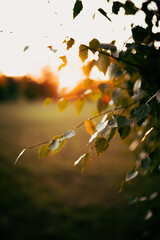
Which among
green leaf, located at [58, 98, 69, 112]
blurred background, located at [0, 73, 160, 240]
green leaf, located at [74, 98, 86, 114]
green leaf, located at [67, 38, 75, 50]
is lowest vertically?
→ blurred background, located at [0, 73, 160, 240]

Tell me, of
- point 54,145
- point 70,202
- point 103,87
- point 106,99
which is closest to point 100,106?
point 106,99

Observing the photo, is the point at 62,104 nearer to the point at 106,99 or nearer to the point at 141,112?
the point at 106,99

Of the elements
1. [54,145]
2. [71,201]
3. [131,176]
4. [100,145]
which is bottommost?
Answer: [71,201]

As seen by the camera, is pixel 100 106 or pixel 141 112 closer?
pixel 141 112

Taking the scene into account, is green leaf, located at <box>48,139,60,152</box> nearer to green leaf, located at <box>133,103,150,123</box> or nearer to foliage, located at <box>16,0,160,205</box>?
foliage, located at <box>16,0,160,205</box>

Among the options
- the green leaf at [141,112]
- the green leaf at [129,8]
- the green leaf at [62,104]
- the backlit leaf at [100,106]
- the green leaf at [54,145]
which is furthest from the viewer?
the green leaf at [62,104]

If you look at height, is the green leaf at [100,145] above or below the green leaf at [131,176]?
above

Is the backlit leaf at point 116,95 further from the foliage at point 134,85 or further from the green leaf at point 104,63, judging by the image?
the green leaf at point 104,63

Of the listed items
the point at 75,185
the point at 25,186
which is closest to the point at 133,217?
the point at 75,185

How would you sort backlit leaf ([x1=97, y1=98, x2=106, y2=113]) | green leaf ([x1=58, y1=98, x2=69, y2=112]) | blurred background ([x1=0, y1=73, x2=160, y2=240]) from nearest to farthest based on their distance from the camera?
backlit leaf ([x1=97, y1=98, x2=106, y2=113]), green leaf ([x1=58, y1=98, x2=69, y2=112]), blurred background ([x1=0, y1=73, x2=160, y2=240])

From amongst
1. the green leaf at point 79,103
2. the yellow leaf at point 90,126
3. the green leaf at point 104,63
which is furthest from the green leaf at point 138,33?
the green leaf at point 79,103

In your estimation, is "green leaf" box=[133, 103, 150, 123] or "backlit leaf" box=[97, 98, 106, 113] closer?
"green leaf" box=[133, 103, 150, 123]

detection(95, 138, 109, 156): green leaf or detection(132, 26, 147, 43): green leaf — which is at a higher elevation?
detection(132, 26, 147, 43): green leaf

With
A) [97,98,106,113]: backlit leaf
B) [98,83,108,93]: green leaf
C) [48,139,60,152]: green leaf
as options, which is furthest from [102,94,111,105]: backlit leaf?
[48,139,60,152]: green leaf
